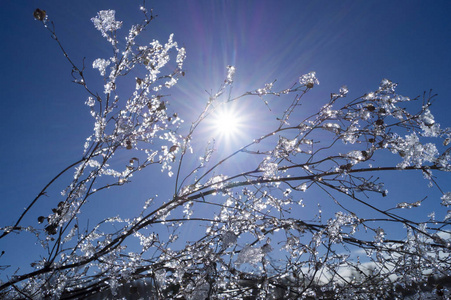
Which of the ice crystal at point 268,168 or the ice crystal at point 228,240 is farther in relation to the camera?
the ice crystal at point 268,168

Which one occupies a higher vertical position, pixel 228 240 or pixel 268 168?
pixel 268 168

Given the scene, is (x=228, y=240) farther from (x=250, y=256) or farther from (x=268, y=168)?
(x=268, y=168)

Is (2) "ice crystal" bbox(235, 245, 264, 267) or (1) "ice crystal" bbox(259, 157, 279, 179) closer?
(2) "ice crystal" bbox(235, 245, 264, 267)

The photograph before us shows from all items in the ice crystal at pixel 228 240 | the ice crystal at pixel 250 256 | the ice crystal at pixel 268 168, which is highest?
Answer: the ice crystal at pixel 268 168

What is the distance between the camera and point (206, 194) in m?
1.88

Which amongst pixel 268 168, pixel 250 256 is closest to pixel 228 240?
pixel 250 256

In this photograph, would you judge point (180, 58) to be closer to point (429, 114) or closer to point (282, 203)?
point (282, 203)

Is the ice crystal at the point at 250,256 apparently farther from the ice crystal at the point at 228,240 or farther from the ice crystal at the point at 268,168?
the ice crystal at the point at 268,168

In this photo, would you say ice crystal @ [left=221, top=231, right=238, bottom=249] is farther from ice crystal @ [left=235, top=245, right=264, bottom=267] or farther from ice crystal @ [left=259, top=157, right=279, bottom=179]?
ice crystal @ [left=259, top=157, right=279, bottom=179]

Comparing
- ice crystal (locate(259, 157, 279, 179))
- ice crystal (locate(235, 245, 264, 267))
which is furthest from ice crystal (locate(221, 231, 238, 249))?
ice crystal (locate(259, 157, 279, 179))

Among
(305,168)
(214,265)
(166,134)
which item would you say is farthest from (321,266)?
(166,134)

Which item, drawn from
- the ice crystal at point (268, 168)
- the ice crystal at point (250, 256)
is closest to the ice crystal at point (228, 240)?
the ice crystal at point (250, 256)

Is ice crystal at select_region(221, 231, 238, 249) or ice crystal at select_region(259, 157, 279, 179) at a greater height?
ice crystal at select_region(259, 157, 279, 179)

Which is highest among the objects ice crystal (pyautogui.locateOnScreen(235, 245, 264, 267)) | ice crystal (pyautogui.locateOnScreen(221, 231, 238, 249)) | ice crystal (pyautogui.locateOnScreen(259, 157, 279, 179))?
ice crystal (pyautogui.locateOnScreen(259, 157, 279, 179))
